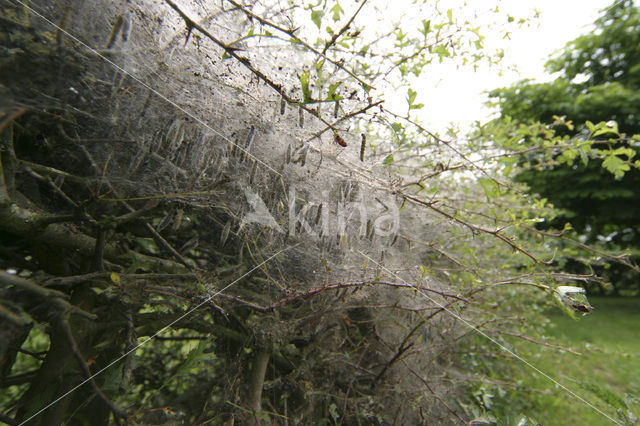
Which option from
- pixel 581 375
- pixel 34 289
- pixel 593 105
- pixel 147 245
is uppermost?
pixel 593 105

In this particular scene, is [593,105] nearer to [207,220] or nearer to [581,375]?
[581,375]

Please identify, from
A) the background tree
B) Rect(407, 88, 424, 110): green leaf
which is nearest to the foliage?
Rect(407, 88, 424, 110): green leaf

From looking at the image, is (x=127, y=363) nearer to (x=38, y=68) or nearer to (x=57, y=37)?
(x=38, y=68)

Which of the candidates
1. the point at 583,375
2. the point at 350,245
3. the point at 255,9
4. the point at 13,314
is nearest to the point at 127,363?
the point at 13,314

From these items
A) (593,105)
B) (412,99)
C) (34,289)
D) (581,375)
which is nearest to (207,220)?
(34,289)

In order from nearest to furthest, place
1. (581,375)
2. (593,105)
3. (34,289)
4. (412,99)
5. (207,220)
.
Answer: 1. (34,289)
2. (412,99)
3. (207,220)
4. (581,375)
5. (593,105)

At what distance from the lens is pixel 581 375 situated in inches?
111

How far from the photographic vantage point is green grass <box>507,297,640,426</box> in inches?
81.2

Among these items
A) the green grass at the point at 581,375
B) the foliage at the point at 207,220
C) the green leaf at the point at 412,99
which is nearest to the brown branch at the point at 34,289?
the foliage at the point at 207,220

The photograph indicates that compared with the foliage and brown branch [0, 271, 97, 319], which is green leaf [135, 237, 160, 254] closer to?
the foliage

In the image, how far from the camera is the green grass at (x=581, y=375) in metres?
2.06

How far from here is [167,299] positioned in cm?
134

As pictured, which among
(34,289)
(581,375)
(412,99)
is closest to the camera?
(34,289)

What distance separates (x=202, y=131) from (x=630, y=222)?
507 inches
